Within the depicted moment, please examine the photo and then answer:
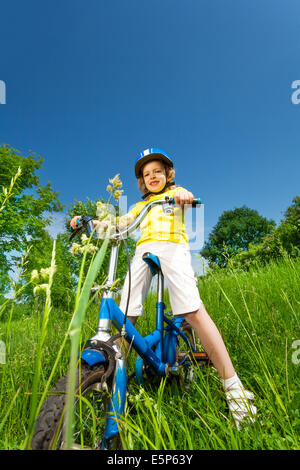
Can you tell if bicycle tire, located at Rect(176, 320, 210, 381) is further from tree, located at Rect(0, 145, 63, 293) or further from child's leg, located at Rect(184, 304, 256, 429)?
tree, located at Rect(0, 145, 63, 293)

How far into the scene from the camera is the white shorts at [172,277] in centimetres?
193

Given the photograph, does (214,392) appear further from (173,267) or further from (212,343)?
(173,267)

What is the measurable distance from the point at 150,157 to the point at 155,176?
0.65ft

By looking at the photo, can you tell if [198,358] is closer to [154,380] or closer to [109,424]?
[154,380]

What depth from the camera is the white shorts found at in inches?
76.0

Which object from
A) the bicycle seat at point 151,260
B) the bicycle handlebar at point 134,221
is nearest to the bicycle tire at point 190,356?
the bicycle seat at point 151,260

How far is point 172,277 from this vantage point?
2020mm

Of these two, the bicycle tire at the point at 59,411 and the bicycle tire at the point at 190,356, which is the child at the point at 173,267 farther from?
the bicycle tire at the point at 59,411

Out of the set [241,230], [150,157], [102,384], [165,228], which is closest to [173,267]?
[165,228]

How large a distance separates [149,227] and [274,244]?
27.3 feet

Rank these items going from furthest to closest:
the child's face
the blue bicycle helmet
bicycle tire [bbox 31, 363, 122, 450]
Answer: the child's face → the blue bicycle helmet → bicycle tire [bbox 31, 363, 122, 450]

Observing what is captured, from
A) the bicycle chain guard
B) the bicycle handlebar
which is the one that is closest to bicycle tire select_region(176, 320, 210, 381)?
the bicycle chain guard

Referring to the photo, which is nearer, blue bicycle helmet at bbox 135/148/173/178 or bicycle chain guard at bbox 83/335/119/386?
bicycle chain guard at bbox 83/335/119/386

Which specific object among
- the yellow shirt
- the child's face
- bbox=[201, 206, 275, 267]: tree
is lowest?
the yellow shirt
